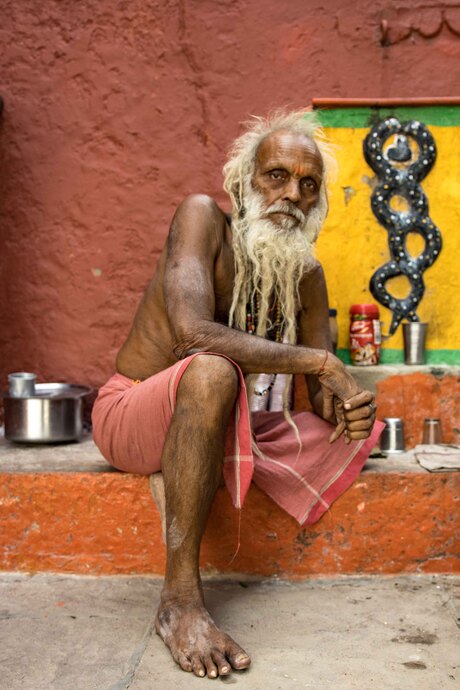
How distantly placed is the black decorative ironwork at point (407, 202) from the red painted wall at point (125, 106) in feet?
0.87

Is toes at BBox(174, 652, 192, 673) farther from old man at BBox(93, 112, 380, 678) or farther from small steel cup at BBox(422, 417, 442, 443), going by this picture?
small steel cup at BBox(422, 417, 442, 443)

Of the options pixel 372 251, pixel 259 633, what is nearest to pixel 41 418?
pixel 259 633

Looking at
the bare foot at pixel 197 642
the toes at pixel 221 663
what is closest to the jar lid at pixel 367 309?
the bare foot at pixel 197 642

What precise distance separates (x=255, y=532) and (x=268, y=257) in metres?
0.97

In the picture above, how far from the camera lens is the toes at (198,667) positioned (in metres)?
1.85

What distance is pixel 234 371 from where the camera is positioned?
2133 mm

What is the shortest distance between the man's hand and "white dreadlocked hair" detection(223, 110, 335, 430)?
0.28 meters

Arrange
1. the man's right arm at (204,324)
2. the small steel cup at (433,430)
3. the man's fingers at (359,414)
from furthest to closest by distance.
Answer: the small steel cup at (433,430), the man's fingers at (359,414), the man's right arm at (204,324)

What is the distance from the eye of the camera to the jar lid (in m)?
3.27

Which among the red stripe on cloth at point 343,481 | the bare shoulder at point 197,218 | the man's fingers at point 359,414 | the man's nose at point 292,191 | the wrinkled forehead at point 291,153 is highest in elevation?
the wrinkled forehead at point 291,153

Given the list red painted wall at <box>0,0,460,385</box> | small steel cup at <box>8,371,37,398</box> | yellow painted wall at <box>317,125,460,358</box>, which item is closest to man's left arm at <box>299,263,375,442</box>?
yellow painted wall at <box>317,125,460,358</box>

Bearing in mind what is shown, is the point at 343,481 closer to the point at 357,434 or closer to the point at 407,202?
the point at 357,434

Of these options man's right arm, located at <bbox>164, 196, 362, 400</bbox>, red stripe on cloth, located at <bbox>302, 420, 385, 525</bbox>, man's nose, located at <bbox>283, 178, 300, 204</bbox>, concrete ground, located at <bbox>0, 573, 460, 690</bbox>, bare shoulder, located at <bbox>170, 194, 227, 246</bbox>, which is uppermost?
man's nose, located at <bbox>283, 178, 300, 204</bbox>

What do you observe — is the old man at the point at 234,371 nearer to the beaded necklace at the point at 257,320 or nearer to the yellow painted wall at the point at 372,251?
the beaded necklace at the point at 257,320
